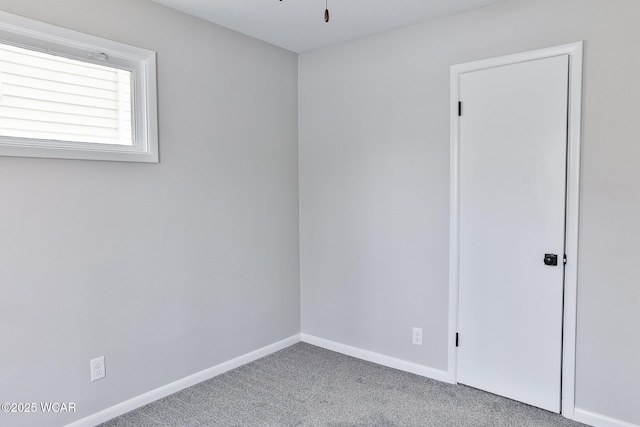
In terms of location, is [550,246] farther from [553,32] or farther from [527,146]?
[553,32]

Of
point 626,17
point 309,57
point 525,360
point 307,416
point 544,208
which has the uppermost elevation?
point 309,57

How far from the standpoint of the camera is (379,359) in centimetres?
325

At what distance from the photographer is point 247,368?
3164 mm

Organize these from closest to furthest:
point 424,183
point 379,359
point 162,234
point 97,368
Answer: point 97,368
point 162,234
point 424,183
point 379,359

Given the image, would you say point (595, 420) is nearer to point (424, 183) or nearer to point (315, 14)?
point (424, 183)

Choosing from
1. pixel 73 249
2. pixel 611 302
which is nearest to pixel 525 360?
pixel 611 302

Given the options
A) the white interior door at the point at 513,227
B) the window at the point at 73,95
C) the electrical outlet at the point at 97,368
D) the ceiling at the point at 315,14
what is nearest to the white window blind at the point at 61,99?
the window at the point at 73,95

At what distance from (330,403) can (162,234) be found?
1504 millimetres

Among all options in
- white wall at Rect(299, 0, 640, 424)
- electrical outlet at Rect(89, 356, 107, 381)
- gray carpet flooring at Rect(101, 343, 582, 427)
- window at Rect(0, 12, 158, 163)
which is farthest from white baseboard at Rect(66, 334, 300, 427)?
window at Rect(0, 12, 158, 163)

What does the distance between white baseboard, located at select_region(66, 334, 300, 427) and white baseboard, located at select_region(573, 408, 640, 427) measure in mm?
2116

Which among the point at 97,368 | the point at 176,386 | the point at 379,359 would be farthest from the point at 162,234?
the point at 379,359

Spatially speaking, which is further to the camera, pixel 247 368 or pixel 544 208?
pixel 247 368

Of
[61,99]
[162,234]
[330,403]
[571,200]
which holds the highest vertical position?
[61,99]

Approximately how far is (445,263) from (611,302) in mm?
949
